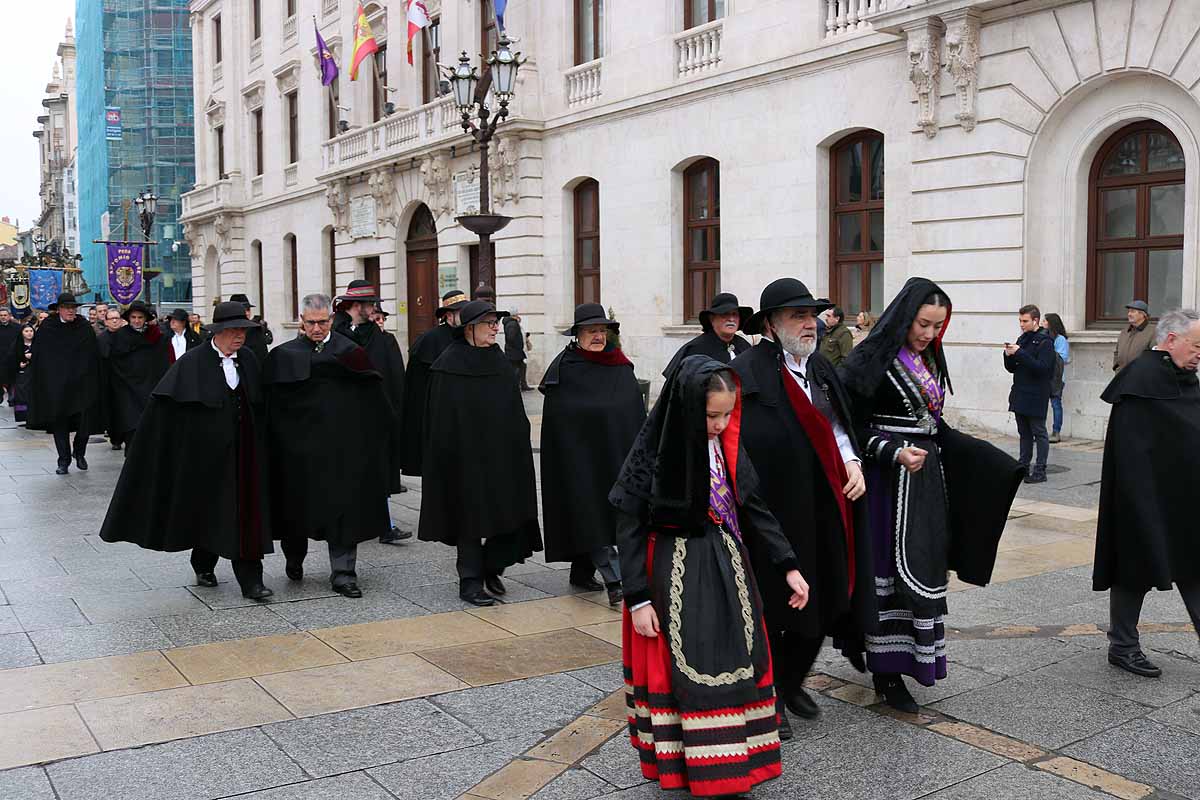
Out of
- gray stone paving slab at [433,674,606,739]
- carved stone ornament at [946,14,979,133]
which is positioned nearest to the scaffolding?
carved stone ornament at [946,14,979,133]

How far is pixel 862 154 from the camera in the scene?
683 inches

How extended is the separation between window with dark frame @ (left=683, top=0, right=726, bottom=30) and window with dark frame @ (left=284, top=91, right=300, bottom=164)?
18414 millimetres

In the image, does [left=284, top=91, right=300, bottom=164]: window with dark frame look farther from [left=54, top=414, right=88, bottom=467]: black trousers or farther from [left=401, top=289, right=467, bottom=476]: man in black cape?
[left=401, top=289, right=467, bottom=476]: man in black cape

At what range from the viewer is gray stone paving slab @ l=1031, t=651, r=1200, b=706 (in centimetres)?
551

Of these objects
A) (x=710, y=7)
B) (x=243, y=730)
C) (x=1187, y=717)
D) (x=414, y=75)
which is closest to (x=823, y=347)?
(x=710, y=7)

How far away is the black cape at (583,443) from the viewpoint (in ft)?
24.2

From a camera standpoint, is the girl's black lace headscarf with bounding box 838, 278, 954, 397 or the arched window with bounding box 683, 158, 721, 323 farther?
the arched window with bounding box 683, 158, 721, 323

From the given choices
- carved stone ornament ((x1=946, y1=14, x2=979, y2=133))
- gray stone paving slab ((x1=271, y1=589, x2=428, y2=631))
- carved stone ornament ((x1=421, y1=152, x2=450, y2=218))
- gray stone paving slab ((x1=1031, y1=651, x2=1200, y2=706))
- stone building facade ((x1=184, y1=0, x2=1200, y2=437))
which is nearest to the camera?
gray stone paving slab ((x1=1031, y1=651, x2=1200, y2=706))

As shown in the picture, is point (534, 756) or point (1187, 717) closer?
point (534, 756)

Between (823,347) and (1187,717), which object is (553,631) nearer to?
(1187,717)

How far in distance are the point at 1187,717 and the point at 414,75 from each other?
25.9 meters

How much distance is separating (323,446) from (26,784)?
3.37 m

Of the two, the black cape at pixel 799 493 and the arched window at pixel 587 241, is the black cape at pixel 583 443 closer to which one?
the black cape at pixel 799 493

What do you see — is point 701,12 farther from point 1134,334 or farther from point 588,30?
point 1134,334
